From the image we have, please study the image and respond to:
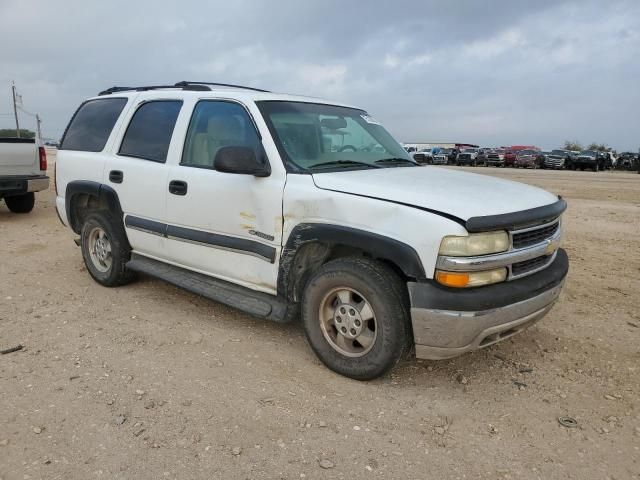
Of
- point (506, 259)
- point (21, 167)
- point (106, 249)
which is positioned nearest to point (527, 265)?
point (506, 259)

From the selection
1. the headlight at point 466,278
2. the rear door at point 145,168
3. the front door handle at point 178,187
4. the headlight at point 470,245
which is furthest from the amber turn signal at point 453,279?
the rear door at point 145,168

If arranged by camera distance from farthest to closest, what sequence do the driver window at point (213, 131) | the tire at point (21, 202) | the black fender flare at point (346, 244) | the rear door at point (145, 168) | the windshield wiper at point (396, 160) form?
the tire at point (21, 202)
the rear door at point (145, 168)
the windshield wiper at point (396, 160)
the driver window at point (213, 131)
the black fender flare at point (346, 244)

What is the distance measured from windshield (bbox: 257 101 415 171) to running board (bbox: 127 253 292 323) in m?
0.98

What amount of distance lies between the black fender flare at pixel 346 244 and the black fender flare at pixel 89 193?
2069 millimetres

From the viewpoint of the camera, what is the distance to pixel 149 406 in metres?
2.99

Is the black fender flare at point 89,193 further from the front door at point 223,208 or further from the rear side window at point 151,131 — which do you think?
the front door at point 223,208

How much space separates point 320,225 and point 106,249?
9.02ft

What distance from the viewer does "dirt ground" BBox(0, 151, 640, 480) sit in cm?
253

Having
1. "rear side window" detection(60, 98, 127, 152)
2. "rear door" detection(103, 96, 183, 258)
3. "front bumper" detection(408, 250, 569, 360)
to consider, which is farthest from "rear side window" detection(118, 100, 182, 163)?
"front bumper" detection(408, 250, 569, 360)

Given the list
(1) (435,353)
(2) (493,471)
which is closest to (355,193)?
(1) (435,353)

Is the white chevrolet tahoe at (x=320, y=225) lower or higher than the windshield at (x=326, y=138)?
lower

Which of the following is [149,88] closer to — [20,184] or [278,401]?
[278,401]

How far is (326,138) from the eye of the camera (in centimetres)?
392

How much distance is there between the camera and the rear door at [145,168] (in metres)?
4.34
